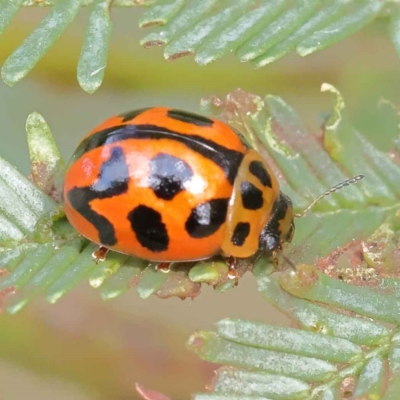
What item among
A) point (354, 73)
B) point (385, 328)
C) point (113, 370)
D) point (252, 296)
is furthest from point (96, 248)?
point (354, 73)

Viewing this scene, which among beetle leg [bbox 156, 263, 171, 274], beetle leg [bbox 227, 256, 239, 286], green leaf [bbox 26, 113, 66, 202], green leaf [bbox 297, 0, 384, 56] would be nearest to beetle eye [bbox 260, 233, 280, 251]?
beetle leg [bbox 227, 256, 239, 286]

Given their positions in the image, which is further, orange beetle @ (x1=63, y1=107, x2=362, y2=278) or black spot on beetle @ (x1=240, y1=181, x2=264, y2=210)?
black spot on beetle @ (x1=240, y1=181, x2=264, y2=210)

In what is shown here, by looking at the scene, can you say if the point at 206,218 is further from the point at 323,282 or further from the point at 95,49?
the point at 95,49

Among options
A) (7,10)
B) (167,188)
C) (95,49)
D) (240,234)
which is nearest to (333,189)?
(240,234)

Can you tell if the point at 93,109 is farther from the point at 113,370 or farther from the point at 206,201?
the point at 206,201

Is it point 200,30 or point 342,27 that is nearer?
point 200,30

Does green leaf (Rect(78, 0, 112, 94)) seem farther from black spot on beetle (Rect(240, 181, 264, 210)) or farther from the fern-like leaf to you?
black spot on beetle (Rect(240, 181, 264, 210))
